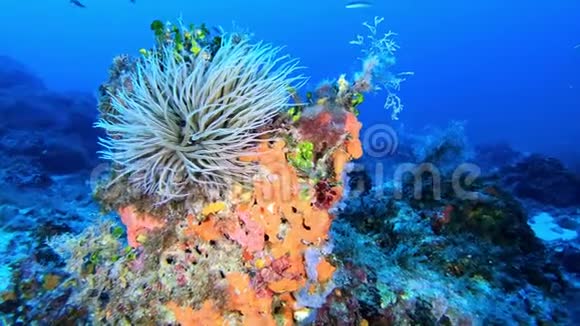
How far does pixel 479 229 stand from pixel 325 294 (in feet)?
11.2

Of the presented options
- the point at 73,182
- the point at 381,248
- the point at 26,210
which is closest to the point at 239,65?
the point at 381,248

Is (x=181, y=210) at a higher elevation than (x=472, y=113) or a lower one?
lower

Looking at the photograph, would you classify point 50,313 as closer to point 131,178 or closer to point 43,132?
point 131,178

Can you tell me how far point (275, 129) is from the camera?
10.2 feet

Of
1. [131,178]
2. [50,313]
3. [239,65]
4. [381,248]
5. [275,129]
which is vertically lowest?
[50,313]

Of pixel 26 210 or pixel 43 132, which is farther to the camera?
pixel 43 132

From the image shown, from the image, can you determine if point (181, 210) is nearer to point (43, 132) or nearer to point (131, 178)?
point (131, 178)

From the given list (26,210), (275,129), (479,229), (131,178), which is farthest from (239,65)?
(26,210)

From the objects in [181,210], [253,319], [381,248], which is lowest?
[253,319]

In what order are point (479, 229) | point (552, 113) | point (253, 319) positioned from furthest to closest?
point (552, 113)
point (479, 229)
point (253, 319)

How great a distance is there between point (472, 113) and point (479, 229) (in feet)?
182

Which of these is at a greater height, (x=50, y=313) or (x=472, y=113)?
(x=472, y=113)

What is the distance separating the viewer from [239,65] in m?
2.92

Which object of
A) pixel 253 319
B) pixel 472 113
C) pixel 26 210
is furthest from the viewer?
pixel 472 113
